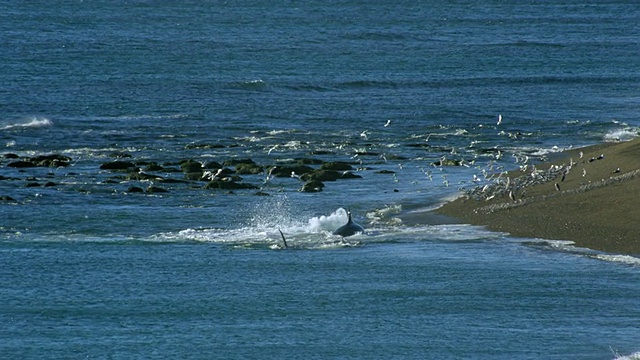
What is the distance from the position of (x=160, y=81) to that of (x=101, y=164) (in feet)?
87.8

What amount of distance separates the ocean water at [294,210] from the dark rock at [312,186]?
0.39 metres

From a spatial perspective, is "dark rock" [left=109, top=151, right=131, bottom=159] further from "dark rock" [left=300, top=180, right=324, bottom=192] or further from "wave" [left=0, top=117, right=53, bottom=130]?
"wave" [left=0, top=117, right=53, bottom=130]

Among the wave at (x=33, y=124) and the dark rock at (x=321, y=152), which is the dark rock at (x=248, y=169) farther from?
the wave at (x=33, y=124)

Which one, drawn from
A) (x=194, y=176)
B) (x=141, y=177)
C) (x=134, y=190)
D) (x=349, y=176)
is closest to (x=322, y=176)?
(x=349, y=176)

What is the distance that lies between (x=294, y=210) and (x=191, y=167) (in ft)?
22.4

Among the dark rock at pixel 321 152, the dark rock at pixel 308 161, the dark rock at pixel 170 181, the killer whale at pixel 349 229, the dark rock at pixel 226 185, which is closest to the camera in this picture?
the killer whale at pixel 349 229

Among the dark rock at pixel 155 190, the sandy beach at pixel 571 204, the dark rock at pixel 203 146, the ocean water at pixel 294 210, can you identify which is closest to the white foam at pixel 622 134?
the ocean water at pixel 294 210

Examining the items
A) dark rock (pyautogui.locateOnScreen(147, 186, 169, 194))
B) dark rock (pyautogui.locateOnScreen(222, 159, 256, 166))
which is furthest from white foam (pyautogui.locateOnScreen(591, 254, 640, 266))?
dark rock (pyautogui.locateOnScreen(222, 159, 256, 166))

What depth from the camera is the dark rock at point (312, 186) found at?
3438 centimetres

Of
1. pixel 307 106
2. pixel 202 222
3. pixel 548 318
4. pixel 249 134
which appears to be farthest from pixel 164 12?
pixel 548 318

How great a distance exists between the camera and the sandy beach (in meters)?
26.6

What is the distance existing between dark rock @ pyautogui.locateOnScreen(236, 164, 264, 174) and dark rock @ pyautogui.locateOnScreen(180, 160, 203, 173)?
Result: 3.52 ft

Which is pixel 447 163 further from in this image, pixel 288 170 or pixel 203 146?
pixel 203 146

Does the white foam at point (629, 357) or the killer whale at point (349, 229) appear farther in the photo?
the killer whale at point (349, 229)
